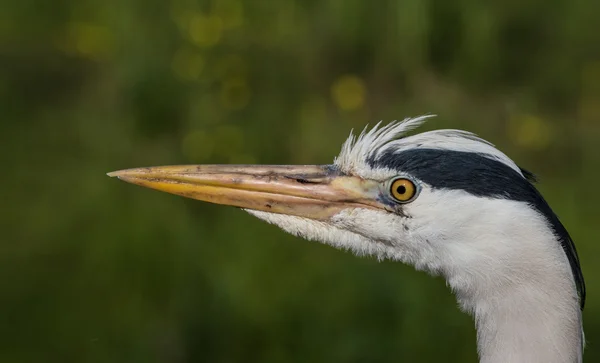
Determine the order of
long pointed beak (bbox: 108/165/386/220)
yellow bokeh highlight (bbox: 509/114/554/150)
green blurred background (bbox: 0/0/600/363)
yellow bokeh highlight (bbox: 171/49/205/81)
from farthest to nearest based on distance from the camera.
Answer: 1. yellow bokeh highlight (bbox: 509/114/554/150)
2. yellow bokeh highlight (bbox: 171/49/205/81)
3. green blurred background (bbox: 0/0/600/363)
4. long pointed beak (bbox: 108/165/386/220)

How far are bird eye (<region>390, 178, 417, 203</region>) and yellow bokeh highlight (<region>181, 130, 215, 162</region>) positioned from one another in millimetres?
2172

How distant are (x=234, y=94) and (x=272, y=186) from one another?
229 cm

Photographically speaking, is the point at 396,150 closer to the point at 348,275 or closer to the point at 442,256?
the point at 442,256

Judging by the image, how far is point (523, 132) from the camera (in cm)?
526

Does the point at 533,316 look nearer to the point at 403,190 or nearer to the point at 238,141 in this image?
the point at 403,190

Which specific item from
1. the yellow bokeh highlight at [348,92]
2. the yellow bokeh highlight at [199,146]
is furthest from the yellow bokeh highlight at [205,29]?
the yellow bokeh highlight at [348,92]

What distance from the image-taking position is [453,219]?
8.02 ft

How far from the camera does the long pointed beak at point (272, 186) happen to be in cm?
263

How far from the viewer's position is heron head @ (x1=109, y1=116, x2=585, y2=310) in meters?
2.38

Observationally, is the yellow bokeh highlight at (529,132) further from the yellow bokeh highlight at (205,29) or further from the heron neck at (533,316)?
the heron neck at (533,316)

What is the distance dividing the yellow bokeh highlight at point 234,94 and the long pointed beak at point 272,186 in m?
2.08

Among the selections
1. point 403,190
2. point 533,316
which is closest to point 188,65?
point 403,190

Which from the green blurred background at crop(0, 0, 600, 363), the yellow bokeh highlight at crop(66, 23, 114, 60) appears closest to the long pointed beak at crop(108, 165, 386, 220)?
the green blurred background at crop(0, 0, 600, 363)

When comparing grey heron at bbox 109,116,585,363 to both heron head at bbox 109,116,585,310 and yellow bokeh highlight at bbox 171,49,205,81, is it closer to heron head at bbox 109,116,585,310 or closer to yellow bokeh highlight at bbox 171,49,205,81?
heron head at bbox 109,116,585,310
